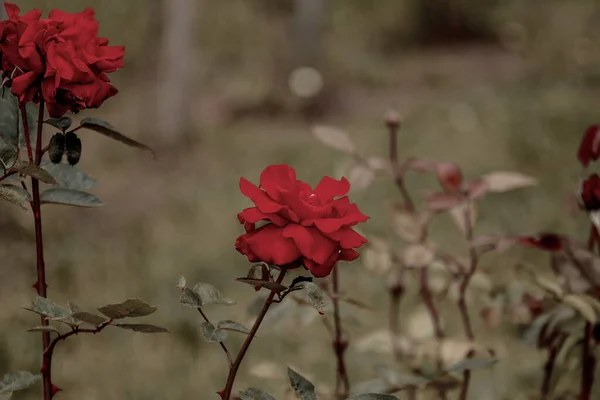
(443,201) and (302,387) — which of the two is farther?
(443,201)

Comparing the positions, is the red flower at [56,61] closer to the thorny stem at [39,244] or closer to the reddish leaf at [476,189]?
the thorny stem at [39,244]

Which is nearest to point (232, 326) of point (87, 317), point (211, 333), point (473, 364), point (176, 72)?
point (211, 333)

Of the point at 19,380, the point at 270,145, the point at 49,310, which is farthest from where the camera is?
the point at 270,145

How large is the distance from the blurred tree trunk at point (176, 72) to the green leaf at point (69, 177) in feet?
10.3

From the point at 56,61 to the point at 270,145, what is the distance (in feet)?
11.5

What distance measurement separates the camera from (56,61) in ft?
2.52

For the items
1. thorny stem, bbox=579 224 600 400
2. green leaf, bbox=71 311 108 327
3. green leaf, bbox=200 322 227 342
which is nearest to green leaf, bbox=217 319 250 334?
green leaf, bbox=200 322 227 342

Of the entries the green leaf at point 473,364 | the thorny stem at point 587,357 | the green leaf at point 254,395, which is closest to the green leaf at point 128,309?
the green leaf at point 254,395

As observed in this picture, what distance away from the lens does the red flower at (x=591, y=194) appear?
3.44 ft

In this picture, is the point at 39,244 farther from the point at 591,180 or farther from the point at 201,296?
the point at 591,180

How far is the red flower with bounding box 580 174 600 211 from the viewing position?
1049 mm

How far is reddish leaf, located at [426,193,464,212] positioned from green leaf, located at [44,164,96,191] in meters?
0.59

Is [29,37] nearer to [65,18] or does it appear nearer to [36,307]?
[65,18]

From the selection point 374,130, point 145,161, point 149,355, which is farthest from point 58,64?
point 374,130
